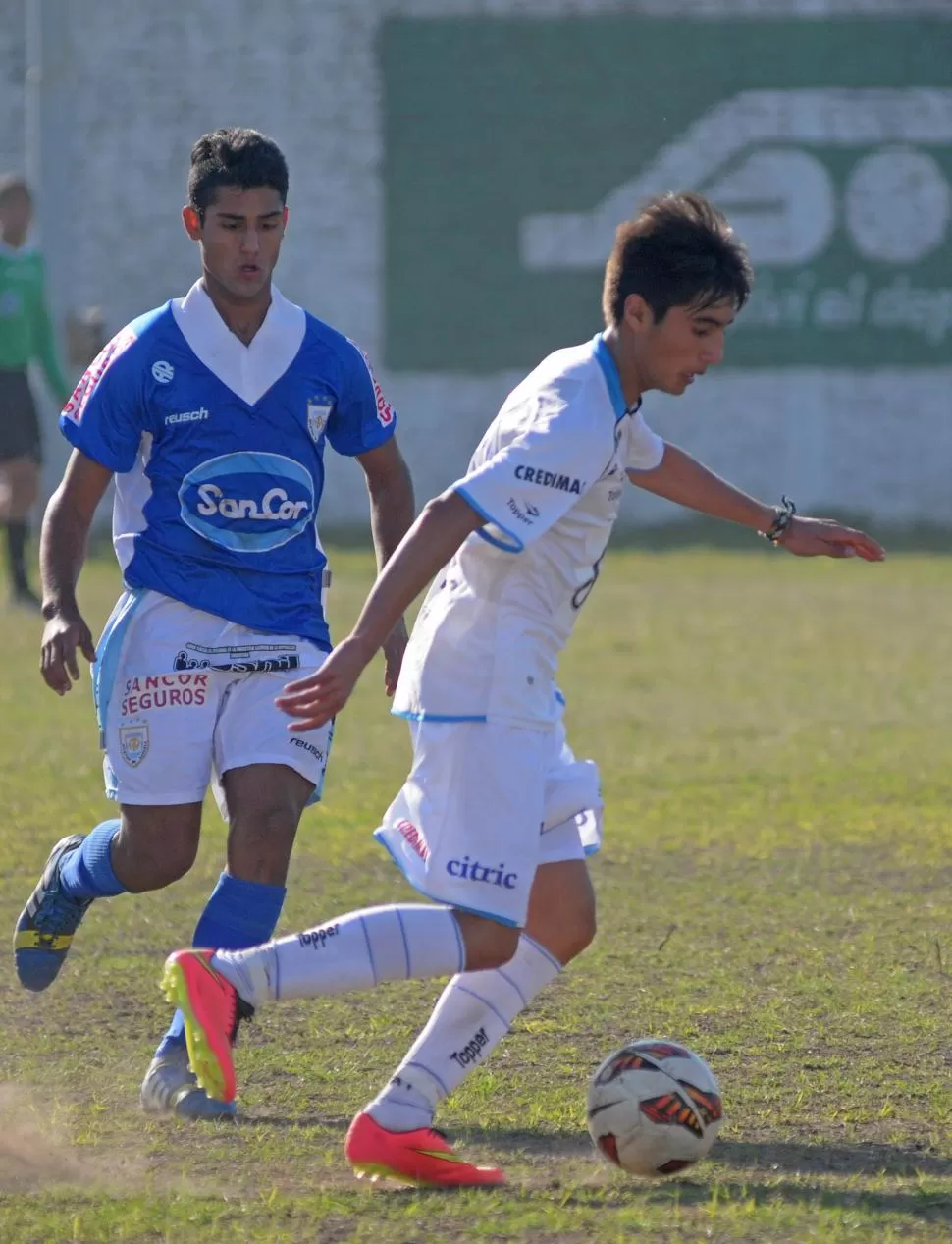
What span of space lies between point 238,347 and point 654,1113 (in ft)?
6.52

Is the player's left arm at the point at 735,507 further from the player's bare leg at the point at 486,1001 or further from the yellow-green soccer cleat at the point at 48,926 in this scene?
the yellow-green soccer cleat at the point at 48,926

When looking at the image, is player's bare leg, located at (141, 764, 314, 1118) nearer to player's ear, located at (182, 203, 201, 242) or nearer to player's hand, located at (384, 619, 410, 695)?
player's hand, located at (384, 619, 410, 695)

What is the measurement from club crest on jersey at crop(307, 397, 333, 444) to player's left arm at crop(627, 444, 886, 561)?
32.4 inches

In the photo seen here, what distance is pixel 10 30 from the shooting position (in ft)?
72.1

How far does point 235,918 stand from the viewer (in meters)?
4.64

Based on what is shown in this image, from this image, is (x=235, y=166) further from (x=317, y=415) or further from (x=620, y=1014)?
(x=620, y=1014)

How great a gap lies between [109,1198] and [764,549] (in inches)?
643

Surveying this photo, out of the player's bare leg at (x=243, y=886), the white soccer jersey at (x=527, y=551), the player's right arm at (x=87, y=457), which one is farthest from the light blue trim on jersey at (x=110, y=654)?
the white soccer jersey at (x=527, y=551)

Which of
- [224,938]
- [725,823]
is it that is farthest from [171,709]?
[725,823]

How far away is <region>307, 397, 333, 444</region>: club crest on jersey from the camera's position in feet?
16.1

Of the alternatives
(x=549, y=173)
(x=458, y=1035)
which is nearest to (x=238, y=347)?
(x=458, y=1035)

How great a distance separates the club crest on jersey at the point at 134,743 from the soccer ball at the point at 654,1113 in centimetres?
129

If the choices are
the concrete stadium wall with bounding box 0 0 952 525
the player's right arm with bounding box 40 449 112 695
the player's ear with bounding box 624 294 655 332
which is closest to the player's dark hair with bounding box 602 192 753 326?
the player's ear with bounding box 624 294 655 332

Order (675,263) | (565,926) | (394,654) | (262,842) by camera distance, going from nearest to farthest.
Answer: (675,263)
(565,926)
(262,842)
(394,654)
